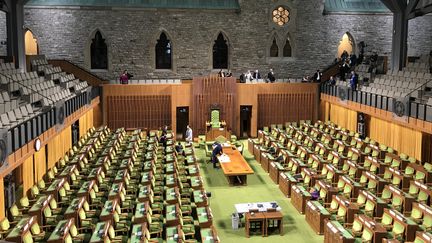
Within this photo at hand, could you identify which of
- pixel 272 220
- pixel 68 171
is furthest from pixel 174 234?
pixel 68 171

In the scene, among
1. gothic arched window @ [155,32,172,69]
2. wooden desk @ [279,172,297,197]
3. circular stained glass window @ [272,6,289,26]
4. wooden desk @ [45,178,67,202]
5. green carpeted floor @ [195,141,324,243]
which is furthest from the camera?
circular stained glass window @ [272,6,289,26]

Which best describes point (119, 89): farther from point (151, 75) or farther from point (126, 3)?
point (126, 3)

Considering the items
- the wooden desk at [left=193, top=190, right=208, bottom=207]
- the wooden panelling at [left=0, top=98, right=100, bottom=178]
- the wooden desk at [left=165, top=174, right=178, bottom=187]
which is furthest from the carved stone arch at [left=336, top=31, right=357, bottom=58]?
the wooden desk at [left=193, top=190, right=208, bottom=207]

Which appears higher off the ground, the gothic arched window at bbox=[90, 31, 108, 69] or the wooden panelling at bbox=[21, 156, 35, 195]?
the gothic arched window at bbox=[90, 31, 108, 69]

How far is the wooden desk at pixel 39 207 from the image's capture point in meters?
15.8

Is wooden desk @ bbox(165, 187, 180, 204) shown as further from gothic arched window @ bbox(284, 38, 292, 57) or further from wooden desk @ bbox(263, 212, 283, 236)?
gothic arched window @ bbox(284, 38, 292, 57)

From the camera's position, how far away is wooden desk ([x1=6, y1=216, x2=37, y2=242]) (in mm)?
13456

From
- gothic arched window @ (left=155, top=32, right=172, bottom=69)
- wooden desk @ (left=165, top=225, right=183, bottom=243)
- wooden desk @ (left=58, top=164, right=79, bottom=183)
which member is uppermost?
gothic arched window @ (left=155, top=32, right=172, bottom=69)


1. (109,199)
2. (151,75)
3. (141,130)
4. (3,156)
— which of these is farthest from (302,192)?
(151,75)

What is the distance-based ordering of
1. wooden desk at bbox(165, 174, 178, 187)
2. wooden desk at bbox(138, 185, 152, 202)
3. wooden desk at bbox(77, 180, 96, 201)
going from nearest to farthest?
wooden desk at bbox(138, 185, 152, 202), wooden desk at bbox(77, 180, 96, 201), wooden desk at bbox(165, 174, 178, 187)

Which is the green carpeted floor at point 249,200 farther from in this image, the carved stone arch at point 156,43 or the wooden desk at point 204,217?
the carved stone arch at point 156,43

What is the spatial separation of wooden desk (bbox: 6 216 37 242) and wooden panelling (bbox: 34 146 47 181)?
7.32 m

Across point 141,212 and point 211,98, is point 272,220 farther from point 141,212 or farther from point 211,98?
point 211,98

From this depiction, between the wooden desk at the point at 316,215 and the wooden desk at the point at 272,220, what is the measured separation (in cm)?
117
